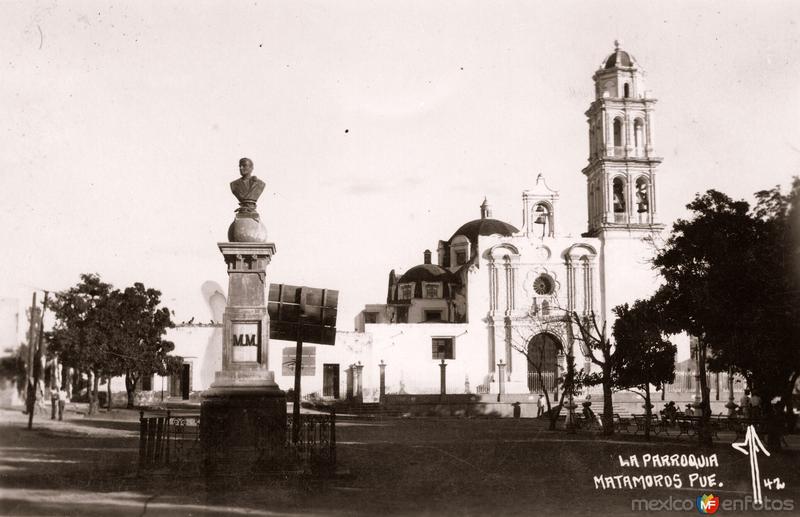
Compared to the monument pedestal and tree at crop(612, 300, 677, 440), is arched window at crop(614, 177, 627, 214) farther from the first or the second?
the monument pedestal

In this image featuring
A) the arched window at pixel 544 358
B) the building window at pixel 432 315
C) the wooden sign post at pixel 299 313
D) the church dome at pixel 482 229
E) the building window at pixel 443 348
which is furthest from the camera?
the church dome at pixel 482 229

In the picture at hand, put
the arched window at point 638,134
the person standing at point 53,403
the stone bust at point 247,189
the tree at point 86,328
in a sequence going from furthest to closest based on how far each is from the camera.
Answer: the arched window at point 638,134, the tree at point 86,328, the person standing at point 53,403, the stone bust at point 247,189

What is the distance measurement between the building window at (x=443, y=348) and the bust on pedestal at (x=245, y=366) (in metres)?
34.2

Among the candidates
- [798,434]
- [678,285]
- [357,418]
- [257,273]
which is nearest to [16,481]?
[257,273]

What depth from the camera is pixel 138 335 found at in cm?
3294

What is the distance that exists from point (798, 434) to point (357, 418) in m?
16.3

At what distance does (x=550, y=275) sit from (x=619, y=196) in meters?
5.56

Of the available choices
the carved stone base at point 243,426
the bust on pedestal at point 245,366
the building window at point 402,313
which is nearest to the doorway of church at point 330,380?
the building window at point 402,313

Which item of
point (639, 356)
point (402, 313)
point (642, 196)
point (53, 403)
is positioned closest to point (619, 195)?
point (642, 196)

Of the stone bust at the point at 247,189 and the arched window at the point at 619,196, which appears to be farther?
the arched window at the point at 619,196

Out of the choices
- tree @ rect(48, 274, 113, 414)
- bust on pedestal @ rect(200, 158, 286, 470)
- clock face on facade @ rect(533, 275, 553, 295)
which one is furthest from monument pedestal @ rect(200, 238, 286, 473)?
clock face on facade @ rect(533, 275, 553, 295)

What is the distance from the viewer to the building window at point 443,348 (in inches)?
1811

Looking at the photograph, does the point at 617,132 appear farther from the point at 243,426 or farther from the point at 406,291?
the point at 243,426

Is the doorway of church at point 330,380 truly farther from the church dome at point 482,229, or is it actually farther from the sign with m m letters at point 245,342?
the sign with m m letters at point 245,342
